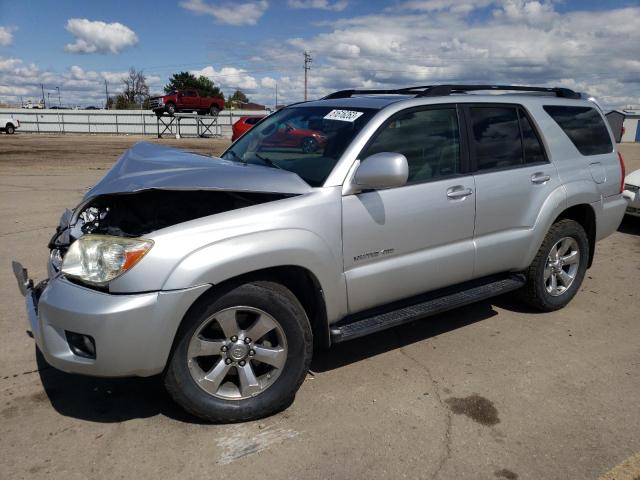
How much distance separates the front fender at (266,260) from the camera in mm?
2629

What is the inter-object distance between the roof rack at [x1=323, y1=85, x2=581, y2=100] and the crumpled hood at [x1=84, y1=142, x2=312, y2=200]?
1.35 metres

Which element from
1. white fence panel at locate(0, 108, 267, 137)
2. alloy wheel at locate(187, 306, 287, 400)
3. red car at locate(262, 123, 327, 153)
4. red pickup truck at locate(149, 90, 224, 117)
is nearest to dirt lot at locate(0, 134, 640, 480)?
alloy wheel at locate(187, 306, 287, 400)

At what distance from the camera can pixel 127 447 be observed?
9.09 feet

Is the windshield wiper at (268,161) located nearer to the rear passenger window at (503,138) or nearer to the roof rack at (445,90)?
the roof rack at (445,90)

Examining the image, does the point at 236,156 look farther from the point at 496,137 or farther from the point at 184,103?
the point at 184,103

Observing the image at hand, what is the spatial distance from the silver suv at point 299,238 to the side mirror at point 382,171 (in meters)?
0.01

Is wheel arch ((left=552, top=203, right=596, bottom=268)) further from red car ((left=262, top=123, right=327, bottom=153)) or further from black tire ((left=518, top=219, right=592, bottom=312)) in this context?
red car ((left=262, top=123, right=327, bottom=153))

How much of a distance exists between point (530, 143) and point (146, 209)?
2960mm

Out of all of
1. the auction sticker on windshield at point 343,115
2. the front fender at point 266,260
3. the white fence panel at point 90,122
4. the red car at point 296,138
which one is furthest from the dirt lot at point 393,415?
the white fence panel at point 90,122

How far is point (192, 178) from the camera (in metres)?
2.96

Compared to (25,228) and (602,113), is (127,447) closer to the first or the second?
(602,113)

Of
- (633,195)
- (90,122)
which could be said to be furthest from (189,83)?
(633,195)

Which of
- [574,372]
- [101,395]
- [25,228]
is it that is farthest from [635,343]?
[25,228]

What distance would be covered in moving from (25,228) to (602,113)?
7.01 metres
